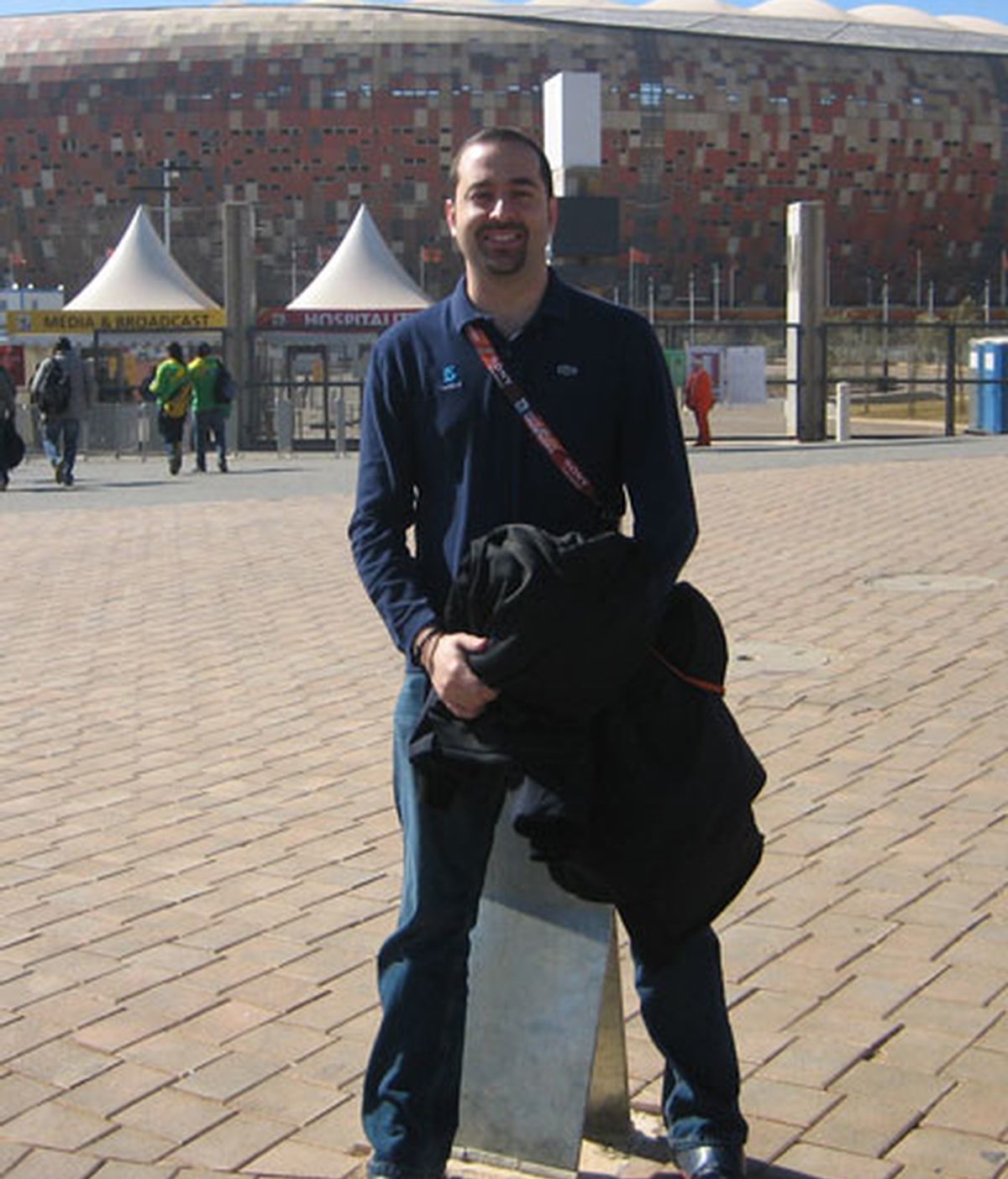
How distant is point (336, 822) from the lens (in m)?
5.79

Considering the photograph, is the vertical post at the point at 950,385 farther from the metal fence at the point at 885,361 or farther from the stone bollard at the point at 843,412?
the stone bollard at the point at 843,412

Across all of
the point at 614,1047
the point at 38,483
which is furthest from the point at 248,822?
the point at 38,483

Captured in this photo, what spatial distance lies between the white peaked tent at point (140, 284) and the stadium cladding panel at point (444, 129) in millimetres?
42250

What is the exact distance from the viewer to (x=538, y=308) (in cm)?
304

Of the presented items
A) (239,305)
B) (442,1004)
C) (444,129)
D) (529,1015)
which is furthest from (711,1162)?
(444,129)

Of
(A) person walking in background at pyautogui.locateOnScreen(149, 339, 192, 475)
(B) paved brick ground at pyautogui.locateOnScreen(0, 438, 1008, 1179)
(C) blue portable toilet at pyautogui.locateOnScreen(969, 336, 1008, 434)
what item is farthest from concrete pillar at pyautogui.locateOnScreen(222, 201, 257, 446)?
(B) paved brick ground at pyautogui.locateOnScreen(0, 438, 1008, 1179)

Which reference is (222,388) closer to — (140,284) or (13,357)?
(13,357)

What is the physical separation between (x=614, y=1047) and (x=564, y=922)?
0.33 metres

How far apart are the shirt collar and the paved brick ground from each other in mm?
1471

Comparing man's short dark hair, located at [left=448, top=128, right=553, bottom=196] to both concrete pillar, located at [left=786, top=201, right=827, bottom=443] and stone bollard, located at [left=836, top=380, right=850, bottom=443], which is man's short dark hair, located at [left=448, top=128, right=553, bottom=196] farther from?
concrete pillar, located at [left=786, top=201, right=827, bottom=443]

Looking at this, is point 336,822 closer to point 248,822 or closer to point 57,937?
point 248,822

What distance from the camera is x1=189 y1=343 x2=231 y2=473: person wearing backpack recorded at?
72.7 feet

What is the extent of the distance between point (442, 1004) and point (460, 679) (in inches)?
23.2

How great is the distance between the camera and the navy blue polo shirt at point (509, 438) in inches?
118
